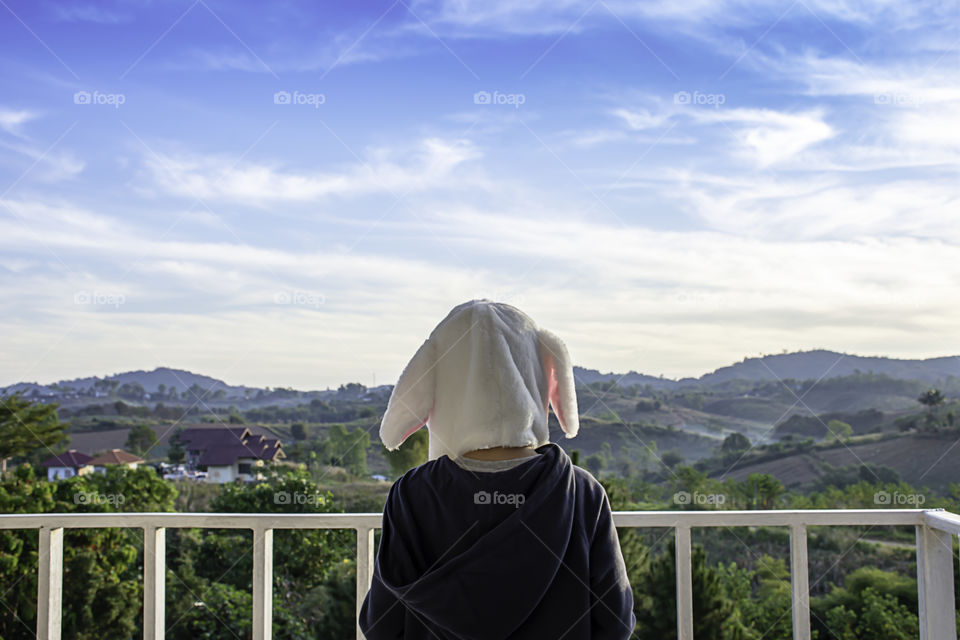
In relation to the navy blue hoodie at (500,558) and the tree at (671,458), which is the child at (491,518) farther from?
the tree at (671,458)

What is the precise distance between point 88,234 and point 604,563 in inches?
347

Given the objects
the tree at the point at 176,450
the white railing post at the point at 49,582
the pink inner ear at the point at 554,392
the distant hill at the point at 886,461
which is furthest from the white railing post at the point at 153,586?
the distant hill at the point at 886,461

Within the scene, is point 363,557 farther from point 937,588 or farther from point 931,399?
point 931,399

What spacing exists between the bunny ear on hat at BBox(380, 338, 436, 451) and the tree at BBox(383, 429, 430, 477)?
385 centimetres

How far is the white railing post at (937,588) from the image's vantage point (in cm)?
182

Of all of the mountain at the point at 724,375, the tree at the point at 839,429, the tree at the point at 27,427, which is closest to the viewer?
the tree at the point at 27,427

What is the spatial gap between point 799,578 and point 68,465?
821cm

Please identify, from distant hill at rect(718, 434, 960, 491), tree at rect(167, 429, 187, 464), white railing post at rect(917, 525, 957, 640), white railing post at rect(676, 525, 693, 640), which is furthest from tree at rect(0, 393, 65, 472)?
white railing post at rect(917, 525, 957, 640)

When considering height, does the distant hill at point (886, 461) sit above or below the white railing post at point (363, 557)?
below

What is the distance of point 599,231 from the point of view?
8.69m

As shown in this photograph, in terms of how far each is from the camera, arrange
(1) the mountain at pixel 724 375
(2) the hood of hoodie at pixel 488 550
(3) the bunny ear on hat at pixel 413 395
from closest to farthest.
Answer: (2) the hood of hoodie at pixel 488 550
(3) the bunny ear on hat at pixel 413 395
(1) the mountain at pixel 724 375

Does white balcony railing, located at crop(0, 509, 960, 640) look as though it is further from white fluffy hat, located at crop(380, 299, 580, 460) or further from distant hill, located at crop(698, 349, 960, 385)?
distant hill, located at crop(698, 349, 960, 385)

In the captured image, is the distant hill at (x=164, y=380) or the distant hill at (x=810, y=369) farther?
the distant hill at (x=810, y=369)

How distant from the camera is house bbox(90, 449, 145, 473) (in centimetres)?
777
